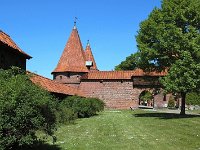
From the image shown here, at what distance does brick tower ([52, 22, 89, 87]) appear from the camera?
191 feet

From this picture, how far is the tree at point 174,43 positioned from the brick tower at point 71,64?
23281 millimetres

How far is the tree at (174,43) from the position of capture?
31.0 metres

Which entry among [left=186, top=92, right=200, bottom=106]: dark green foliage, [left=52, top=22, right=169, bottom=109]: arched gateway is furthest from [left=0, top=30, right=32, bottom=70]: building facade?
[left=186, top=92, right=200, bottom=106]: dark green foliage

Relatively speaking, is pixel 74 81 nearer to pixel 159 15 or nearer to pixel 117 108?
pixel 117 108

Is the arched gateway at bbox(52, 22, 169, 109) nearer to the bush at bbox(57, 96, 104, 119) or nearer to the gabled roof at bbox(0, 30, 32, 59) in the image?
the bush at bbox(57, 96, 104, 119)

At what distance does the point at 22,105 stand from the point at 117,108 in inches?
1739

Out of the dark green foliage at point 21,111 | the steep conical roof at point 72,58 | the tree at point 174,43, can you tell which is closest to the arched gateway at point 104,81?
the steep conical roof at point 72,58

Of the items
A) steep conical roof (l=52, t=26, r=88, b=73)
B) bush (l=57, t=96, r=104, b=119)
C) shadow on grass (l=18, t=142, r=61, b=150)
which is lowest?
shadow on grass (l=18, t=142, r=61, b=150)

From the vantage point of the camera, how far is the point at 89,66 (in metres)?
62.1

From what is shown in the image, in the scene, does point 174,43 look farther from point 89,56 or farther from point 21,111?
point 89,56

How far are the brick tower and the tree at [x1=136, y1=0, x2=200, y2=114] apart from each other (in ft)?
76.4

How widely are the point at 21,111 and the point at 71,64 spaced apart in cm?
4733

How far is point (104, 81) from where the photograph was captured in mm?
56750

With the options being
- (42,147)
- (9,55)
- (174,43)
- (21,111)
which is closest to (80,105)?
(174,43)
